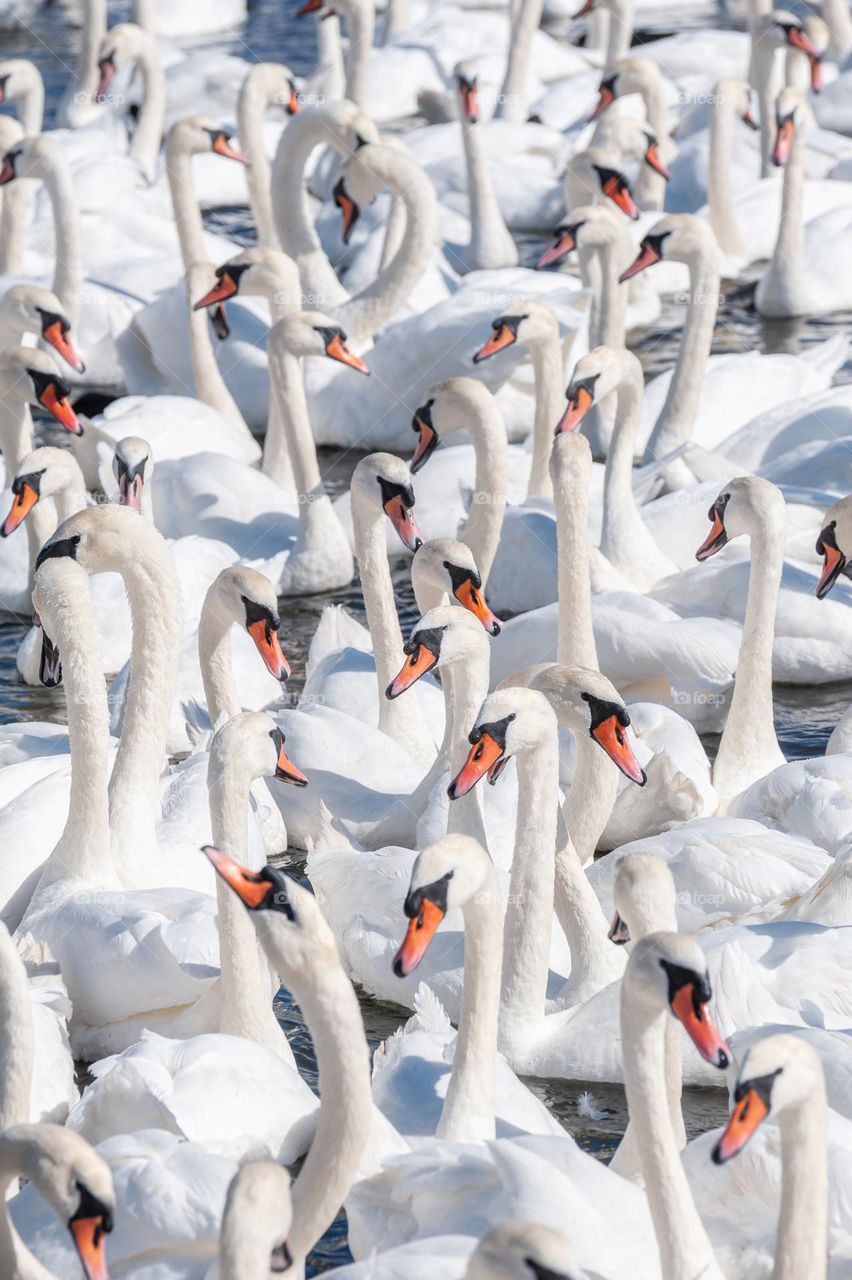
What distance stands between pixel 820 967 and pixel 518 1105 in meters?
1.06

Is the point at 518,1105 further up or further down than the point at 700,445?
further up

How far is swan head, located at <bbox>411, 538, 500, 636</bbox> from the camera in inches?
345

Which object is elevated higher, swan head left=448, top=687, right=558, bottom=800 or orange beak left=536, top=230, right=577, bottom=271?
swan head left=448, top=687, right=558, bottom=800

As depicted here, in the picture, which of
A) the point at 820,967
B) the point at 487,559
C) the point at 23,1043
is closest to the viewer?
the point at 23,1043

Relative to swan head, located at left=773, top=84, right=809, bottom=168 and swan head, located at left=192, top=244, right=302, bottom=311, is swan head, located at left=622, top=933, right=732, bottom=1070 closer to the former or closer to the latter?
swan head, located at left=192, top=244, right=302, bottom=311

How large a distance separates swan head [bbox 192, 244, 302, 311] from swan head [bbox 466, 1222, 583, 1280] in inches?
349

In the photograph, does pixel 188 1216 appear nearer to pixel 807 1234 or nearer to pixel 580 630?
pixel 807 1234

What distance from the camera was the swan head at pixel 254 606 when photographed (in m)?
8.66

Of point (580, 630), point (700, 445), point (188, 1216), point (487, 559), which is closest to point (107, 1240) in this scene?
point (188, 1216)

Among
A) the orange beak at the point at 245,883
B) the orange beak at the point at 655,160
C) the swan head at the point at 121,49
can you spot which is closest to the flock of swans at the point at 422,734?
the orange beak at the point at 245,883

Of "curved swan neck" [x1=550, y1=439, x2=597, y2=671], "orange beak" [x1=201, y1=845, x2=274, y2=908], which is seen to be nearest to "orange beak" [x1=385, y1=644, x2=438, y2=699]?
"curved swan neck" [x1=550, y1=439, x2=597, y2=671]

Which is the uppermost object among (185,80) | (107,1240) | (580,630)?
(107,1240)

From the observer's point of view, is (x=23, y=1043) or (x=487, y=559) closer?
(x=23, y=1043)

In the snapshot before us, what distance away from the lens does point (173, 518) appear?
11.6 m
